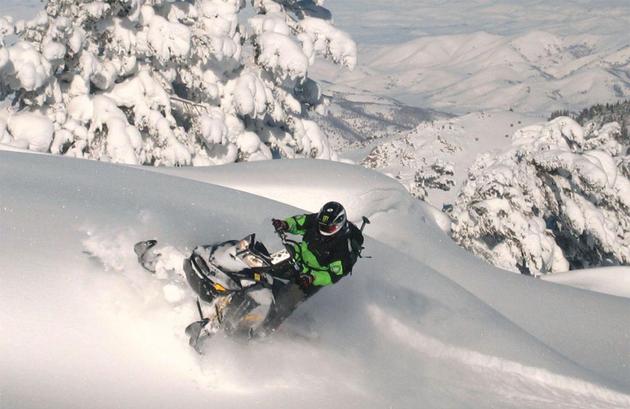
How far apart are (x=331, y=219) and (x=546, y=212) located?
1570 cm

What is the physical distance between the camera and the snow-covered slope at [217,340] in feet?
16.6

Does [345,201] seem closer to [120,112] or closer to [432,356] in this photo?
[432,356]

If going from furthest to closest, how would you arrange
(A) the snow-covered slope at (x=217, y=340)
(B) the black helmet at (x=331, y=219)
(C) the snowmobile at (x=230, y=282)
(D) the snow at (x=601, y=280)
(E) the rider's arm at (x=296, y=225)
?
(D) the snow at (x=601, y=280) → (E) the rider's arm at (x=296, y=225) → (B) the black helmet at (x=331, y=219) → (C) the snowmobile at (x=230, y=282) → (A) the snow-covered slope at (x=217, y=340)

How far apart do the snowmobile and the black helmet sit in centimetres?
59

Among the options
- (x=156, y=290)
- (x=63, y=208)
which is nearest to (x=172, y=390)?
(x=156, y=290)

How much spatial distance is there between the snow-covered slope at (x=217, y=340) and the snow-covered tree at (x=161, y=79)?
781cm

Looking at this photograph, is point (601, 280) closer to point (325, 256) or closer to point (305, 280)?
point (325, 256)

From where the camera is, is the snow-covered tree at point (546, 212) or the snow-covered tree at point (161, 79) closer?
the snow-covered tree at point (161, 79)

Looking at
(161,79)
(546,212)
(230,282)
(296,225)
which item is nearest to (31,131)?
(161,79)

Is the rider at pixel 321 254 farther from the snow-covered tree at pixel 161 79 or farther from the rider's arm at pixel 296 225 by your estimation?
the snow-covered tree at pixel 161 79

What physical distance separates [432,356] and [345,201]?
14.3 ft

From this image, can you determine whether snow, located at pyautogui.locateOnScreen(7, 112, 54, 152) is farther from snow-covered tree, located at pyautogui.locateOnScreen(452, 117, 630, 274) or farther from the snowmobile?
snow-covered tree, located at pyautogui.locateOnScreen(452, 117, 630, 274)

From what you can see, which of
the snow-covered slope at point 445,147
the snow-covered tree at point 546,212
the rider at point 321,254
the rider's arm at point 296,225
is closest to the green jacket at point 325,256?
the rider at point 321,254

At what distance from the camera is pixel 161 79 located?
699 inches
